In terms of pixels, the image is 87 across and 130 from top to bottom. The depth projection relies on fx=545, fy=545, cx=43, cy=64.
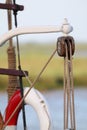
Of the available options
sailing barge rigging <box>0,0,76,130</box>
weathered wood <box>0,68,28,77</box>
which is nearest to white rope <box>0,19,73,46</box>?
sailing barge rigging <box>0,0,76,130</box>


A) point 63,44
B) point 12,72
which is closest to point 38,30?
point 63,44

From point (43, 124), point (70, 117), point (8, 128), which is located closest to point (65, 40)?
point (70, 117)

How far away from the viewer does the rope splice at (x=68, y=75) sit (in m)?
2.34

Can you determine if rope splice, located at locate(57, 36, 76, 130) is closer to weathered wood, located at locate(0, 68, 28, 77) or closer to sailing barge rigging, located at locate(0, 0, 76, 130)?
sailing barge rigging, located at locate(0, 0, 76, 130)

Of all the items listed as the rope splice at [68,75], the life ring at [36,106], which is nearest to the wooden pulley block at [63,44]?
the rope splice at [68,75]

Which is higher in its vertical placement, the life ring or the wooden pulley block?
the wooden pulley block

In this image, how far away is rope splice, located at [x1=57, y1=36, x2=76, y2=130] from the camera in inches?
92.0

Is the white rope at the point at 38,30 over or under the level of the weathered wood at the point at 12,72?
over

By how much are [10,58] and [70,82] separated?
2747 millimetres

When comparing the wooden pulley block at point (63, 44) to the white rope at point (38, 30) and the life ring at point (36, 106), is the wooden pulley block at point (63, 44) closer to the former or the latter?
the white rope at point (38, 30)

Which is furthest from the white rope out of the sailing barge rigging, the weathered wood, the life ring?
the life ring

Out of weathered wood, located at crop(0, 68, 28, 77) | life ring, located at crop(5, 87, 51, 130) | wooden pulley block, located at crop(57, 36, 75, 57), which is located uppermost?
wooden pulley block, located at crop(57, 36, 75, 57)

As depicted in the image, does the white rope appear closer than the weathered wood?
Yes

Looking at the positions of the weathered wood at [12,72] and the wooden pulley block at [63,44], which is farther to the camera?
the weathered wood at [12,72]
